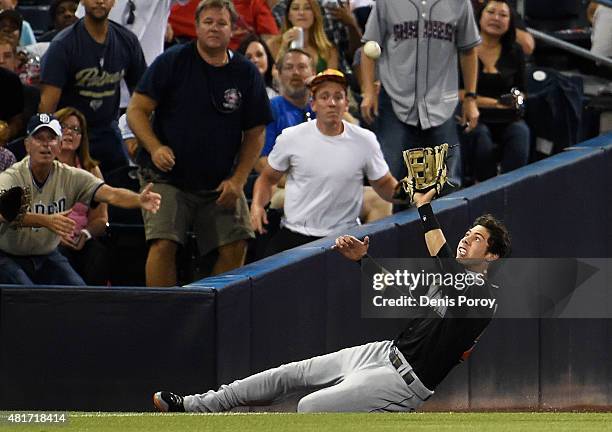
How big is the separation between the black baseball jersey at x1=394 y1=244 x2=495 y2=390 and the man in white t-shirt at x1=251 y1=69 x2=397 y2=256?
197 centimetres

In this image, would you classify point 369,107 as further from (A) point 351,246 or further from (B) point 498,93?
(A) point 351,246

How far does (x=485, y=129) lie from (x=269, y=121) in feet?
7.45

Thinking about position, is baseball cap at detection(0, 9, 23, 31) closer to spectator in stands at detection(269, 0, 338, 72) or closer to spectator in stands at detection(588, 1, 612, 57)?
spectator in stands at detection(269, 0, 338, 72)

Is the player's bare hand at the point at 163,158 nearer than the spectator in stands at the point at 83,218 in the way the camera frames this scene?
Yes

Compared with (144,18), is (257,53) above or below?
below

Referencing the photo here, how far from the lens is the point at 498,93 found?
1250cm

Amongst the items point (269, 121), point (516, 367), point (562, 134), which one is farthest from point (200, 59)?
point (562, 134)

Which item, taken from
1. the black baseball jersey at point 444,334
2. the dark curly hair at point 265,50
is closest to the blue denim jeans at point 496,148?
the dark curly hair at point 265,50

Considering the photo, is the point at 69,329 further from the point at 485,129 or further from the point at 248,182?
the point at 485,129

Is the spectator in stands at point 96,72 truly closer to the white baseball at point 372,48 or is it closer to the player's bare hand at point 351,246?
the white baseball at point 372,48

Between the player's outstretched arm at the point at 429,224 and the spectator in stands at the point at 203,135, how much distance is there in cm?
200

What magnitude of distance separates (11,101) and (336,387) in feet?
12.4

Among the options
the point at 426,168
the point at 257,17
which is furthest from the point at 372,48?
the point at 426,168

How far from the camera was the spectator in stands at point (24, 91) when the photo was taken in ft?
36.6
